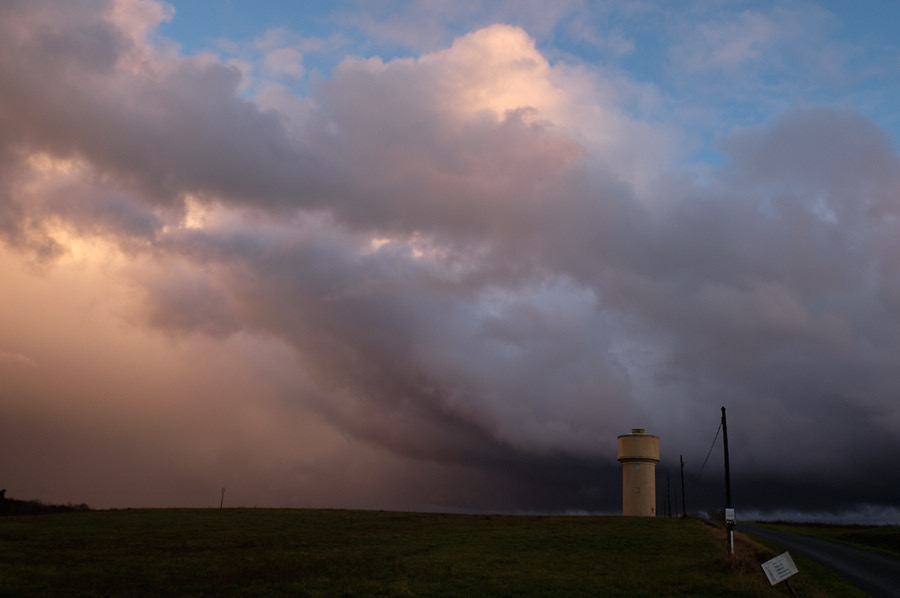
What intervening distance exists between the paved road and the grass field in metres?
2.12

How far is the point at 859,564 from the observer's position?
47.0 metres

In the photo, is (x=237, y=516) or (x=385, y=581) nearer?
(x=385, y=581)

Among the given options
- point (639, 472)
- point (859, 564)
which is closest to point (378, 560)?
point (859, 564)

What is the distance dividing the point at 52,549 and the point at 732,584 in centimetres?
4229

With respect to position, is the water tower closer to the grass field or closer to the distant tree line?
the grass field

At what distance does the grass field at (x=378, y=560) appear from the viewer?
33.4 metres

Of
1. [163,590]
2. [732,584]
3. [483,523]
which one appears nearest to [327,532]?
[483,523]

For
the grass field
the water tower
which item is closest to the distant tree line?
the grass field

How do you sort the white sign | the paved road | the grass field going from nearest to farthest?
the white sign → the grass field → the paved road

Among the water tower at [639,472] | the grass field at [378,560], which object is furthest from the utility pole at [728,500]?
the water tower at [639,472]

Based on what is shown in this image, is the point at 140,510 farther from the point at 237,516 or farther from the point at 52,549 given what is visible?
the point at 52,549

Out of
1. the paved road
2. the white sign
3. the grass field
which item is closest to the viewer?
the white sign

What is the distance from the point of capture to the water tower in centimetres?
8962

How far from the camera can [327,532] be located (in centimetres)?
6300
